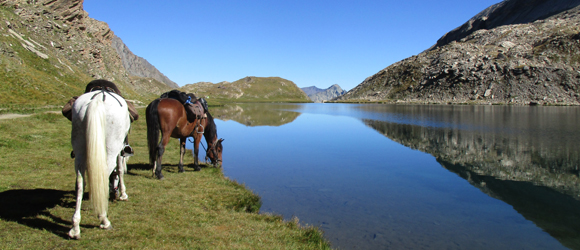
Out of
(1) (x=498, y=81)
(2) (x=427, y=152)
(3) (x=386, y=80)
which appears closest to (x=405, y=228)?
(2) (x=427, y=152)

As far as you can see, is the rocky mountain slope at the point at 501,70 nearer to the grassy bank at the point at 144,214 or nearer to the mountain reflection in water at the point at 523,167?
the mountain reflection in water at the point at 523,167

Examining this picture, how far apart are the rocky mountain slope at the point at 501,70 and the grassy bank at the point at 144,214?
11459cm

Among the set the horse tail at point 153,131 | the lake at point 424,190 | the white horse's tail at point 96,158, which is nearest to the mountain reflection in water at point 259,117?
the lake at point 424,190

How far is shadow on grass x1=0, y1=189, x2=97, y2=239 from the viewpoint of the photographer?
243 inches

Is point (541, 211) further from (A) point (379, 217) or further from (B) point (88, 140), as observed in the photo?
(B) point (88, 140)

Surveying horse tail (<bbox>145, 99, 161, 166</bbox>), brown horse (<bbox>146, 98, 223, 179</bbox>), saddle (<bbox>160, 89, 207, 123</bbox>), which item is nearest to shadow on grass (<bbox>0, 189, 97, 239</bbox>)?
horse tail (<bbox>145, 99, 161, 166</bbox>)

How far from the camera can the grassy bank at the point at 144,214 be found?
5.80 m

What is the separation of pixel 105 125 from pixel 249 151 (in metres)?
14.8

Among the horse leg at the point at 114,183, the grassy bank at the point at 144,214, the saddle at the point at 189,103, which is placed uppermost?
the saddle at the point at 189,103

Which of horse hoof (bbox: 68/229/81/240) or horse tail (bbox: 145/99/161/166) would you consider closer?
horse hoof (bbox: 68/229/81/240)

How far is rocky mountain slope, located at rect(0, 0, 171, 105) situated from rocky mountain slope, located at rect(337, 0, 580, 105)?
11508 centimetres

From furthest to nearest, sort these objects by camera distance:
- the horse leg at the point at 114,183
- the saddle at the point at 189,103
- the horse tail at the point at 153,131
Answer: the saddle at the point at 189,103
the horse tail at the point at 153,131
the horse leg at the point at 114,183

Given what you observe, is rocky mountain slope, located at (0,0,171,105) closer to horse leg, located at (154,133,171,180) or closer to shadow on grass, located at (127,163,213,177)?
shadow on grass, located at (127,163,213,177)

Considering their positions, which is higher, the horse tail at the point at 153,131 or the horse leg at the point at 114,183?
the horse tail at the point at 153,131
